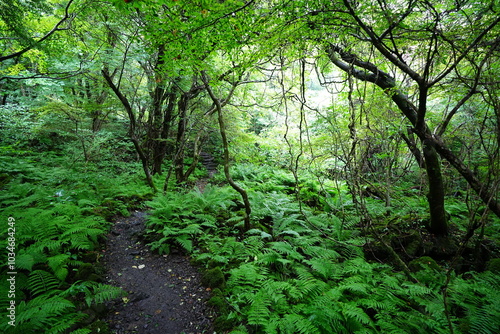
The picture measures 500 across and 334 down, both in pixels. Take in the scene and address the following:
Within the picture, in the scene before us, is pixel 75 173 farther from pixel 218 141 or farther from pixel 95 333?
pixel 218 141

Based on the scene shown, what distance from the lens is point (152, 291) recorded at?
3.55 metres

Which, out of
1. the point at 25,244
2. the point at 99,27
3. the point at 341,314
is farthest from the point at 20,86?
the point at 341,314

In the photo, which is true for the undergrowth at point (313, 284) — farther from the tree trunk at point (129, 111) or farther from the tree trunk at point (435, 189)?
the tree trunk at point (129, 111)

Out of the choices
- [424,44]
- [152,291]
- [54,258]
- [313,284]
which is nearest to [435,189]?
[424,44]

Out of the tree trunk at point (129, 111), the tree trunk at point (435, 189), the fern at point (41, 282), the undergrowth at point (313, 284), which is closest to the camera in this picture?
the undergrowth at point (313, 284)

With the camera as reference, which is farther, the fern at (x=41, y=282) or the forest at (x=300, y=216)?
the fern at (x=41, y=282)

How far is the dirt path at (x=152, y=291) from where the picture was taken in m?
2.95

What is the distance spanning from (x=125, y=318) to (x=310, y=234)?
384 cm

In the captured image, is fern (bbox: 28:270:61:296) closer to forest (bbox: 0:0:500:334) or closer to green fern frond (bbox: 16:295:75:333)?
forest (bbox: 0:0:500:334)

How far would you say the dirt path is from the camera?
116 inches

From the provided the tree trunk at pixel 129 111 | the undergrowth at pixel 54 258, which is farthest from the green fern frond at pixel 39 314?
the tree trunk at pixel 129 111

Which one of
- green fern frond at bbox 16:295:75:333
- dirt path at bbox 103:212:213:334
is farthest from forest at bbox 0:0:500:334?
dirt path at bbox 103:212:213:334

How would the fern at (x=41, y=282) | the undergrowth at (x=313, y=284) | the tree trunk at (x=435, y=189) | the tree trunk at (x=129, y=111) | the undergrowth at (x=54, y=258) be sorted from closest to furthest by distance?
the undergrowth at (x=54, y=258) < the undergrowth at (x=313, y=284) < the fern at (x=41, y=282) < the tree trunk at (x=435, y=189) < the tree trunk at (x=129, y=111)

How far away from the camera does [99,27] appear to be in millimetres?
6984
